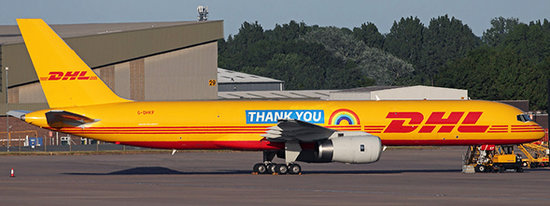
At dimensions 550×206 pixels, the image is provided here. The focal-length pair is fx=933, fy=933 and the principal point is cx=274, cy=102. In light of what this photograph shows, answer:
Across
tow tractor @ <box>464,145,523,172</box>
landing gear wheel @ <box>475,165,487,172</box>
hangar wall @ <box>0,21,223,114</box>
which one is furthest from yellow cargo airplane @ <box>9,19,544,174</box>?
hangar wall @ <box>0,21,223,114</box>

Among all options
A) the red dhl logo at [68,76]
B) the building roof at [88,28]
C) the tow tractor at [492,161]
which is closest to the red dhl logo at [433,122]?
the tow tractor at [492,161]

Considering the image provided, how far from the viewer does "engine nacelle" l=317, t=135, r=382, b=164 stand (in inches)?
1606

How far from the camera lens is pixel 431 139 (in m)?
43.6

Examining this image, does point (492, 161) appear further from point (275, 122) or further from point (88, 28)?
point (88, 28)

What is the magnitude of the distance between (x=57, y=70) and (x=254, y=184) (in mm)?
11899

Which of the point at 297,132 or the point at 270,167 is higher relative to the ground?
the point at 297,132

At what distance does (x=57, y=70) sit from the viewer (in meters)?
42.2

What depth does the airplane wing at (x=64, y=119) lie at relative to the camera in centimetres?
4116

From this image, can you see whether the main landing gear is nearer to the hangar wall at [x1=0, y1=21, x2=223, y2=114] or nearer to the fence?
the fence

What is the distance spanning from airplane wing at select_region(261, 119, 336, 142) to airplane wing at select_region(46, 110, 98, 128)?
817 cm

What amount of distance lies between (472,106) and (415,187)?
11003 mm

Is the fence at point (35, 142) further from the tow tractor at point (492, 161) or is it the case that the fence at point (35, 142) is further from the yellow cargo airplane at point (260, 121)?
the tow tractor at point (492, 161)

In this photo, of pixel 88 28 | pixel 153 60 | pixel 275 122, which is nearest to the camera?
pixel 275 122

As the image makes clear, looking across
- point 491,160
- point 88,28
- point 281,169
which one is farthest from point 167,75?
point 491,160
